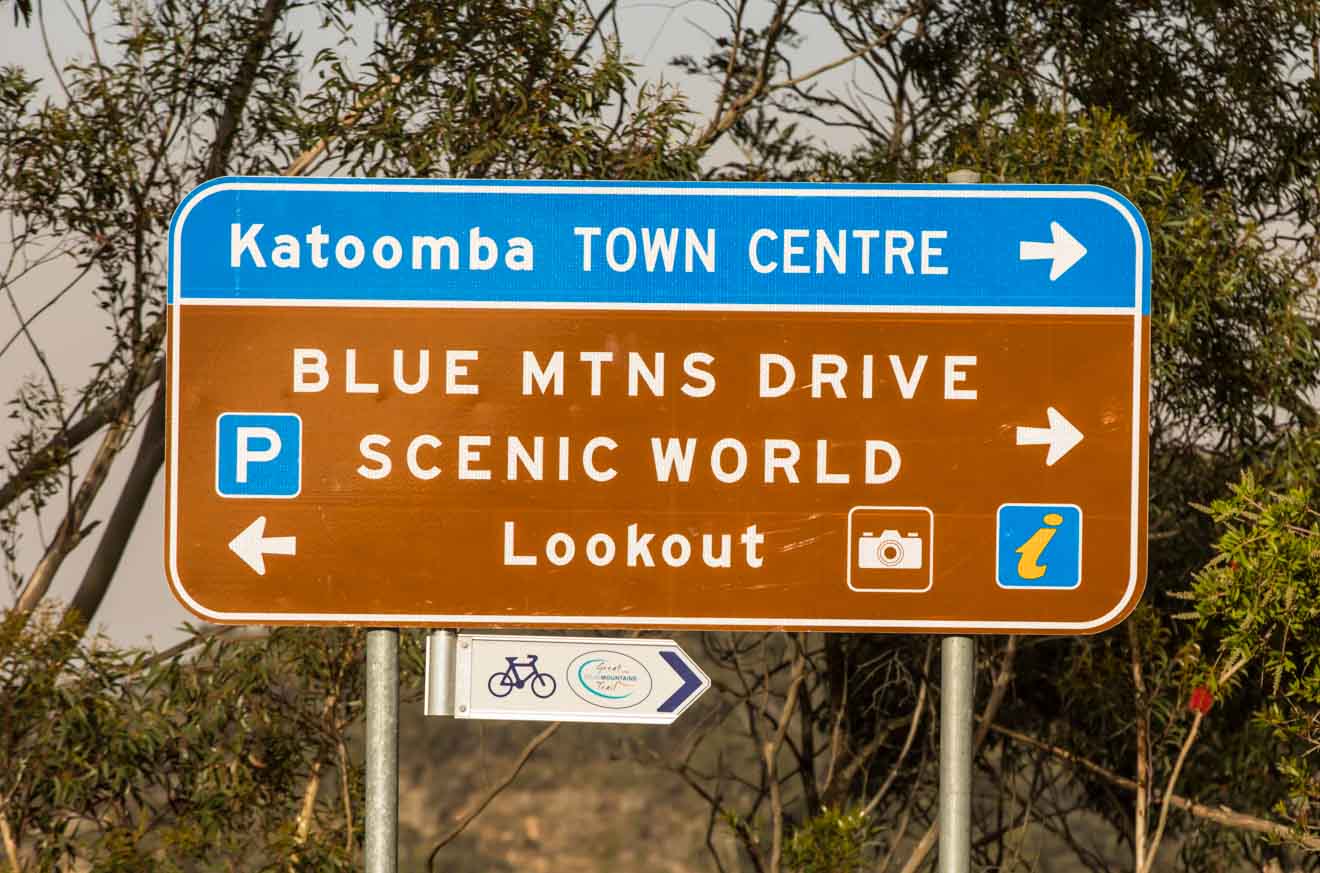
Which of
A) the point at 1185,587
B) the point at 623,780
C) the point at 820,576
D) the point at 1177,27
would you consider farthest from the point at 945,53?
the point at 820,576

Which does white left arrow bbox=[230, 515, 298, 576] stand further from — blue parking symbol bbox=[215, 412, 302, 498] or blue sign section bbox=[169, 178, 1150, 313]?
blue sign section bbox=[169, 178, 1150, 313]

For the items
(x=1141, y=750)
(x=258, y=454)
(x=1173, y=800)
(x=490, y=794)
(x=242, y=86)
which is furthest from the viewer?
(x=490, y=794)

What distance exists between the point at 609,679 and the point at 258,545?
98 centimetres

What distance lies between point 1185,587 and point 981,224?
295 inches

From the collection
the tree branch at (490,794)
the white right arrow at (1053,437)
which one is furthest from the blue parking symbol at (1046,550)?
the tree branch at (490,794)

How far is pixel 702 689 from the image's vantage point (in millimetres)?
4512

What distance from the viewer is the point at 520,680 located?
4.50 meters

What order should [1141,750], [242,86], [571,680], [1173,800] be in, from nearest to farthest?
[571,680] < [1141,750] < [242,86] < [1173,800]

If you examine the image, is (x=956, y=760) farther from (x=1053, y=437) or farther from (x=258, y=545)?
(x=258, y=545)

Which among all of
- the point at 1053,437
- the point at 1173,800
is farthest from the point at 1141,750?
the point at 1053,437

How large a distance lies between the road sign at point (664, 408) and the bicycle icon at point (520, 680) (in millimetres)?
133

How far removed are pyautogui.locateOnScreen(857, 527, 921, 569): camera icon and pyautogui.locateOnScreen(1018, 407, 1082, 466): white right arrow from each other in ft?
1.26

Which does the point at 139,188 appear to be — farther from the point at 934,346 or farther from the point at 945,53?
the point at 934,346

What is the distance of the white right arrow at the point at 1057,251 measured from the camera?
4.59 meters
